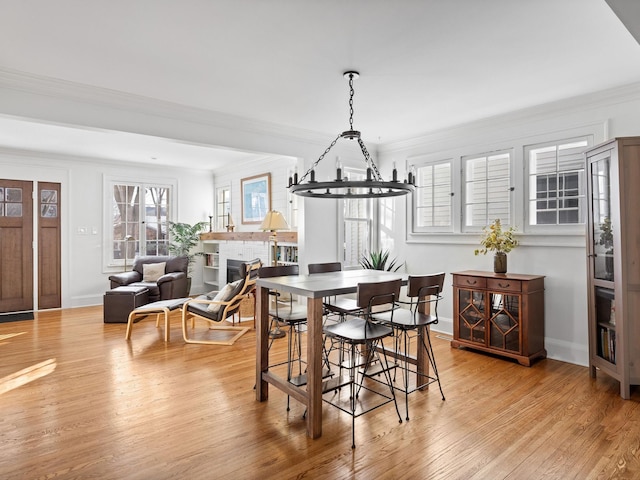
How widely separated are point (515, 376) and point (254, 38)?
11.5 feet

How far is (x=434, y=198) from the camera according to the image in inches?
206

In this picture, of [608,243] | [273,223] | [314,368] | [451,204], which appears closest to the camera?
[314,368]

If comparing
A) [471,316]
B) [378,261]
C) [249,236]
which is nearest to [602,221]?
[471,316]

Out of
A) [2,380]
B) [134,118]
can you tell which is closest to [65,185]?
[134,118]

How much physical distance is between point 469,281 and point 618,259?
1.38 meters

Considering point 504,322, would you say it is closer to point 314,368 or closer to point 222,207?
point 314,368

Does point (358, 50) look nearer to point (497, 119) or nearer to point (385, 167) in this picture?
point (497, 119)

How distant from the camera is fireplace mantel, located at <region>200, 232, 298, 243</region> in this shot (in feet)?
19.5

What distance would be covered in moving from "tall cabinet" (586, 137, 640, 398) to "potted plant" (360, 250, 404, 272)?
2529mm

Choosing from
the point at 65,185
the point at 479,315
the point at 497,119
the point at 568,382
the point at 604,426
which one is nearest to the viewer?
the point at 604,426

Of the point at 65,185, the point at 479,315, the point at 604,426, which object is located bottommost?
the point at 604,426

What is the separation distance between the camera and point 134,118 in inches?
154

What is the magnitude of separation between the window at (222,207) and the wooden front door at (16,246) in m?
3.26

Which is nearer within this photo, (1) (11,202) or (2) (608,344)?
(2) (608,344)
